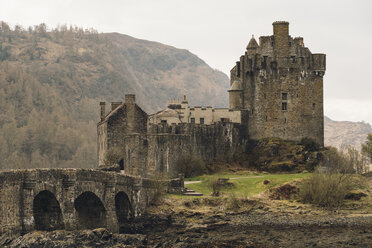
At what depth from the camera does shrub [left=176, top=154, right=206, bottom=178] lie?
71.9 metres

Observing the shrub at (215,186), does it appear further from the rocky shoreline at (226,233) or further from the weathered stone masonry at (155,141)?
the weathered stone masonry at (155,141)

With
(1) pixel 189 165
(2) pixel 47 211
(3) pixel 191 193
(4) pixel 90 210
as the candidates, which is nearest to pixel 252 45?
(1) pixel 189 165

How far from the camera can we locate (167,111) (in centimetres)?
8075

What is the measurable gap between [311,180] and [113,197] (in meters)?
20.0

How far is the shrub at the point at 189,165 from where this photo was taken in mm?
71875

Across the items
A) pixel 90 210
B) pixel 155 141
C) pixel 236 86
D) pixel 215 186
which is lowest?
pixel 90 210

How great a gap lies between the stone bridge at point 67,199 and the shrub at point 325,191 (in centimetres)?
1454

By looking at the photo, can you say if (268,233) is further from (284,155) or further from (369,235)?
(284,155)

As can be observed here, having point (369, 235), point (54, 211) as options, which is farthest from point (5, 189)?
point (369, 235)

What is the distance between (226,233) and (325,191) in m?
12.0

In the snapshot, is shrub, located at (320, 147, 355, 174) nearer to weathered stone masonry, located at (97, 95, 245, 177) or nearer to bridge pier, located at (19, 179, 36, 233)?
weathered stone masonry, located at (97, 95, 245, 177)

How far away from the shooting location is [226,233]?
180 feet

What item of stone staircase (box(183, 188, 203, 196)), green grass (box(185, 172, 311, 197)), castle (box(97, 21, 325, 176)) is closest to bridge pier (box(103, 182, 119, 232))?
stone staircase (box(183, 188, 203, 196))

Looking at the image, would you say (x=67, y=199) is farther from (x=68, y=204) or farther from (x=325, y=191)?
(x=325, y=191)
